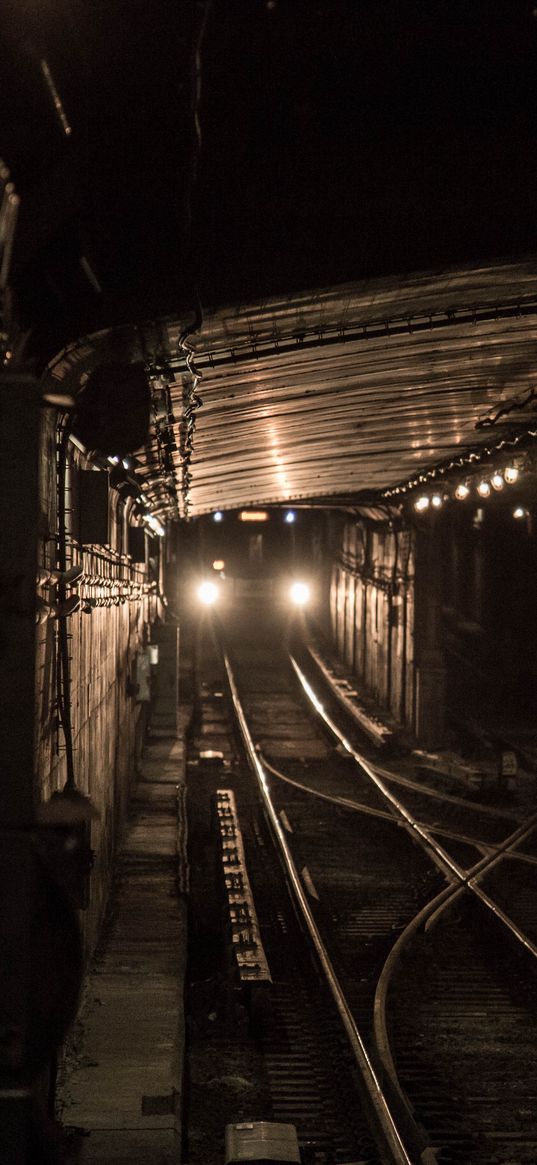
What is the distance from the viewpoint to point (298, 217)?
229 inches

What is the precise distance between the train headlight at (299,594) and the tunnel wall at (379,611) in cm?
834

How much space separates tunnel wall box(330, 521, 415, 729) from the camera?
72.3ft

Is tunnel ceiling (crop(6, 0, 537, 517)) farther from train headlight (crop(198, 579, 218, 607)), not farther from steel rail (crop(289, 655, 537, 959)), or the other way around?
train headlight (crop(198, 579, 218, 607))

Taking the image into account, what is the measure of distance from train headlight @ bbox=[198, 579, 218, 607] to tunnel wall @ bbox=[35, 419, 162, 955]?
2683 centimetres

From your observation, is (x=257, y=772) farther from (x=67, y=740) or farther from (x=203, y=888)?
(x=67, y=740)

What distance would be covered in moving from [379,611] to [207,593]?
59.8 feet

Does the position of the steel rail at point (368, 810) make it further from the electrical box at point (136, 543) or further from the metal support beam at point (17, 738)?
the metal support beam at point (17, 738)

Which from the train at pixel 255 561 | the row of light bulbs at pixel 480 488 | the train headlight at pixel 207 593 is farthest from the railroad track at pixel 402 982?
the train headlight at pixel 207 593

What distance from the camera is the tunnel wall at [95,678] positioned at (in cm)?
601

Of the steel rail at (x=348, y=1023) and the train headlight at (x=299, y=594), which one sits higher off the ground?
the train headlight at (x=299, y=594)

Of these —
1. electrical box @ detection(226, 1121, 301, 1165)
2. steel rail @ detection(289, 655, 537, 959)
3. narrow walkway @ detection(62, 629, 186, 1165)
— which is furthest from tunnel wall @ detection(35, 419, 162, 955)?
steel rail @ detection(289, 655, 537, 959)

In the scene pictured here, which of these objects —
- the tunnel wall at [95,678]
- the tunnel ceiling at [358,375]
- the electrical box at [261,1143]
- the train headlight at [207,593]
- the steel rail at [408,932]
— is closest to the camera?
the tunnel wall at [95,678]

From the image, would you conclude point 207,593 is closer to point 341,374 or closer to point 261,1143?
point 341,374

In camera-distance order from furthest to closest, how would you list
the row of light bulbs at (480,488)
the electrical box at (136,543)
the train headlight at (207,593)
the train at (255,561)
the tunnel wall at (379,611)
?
the train headlight at (207,593)
the train at (255,561)
the tunnel wall at (379,611)
the row of light bulbs at (480,488)
the electrical box at (136,543)
